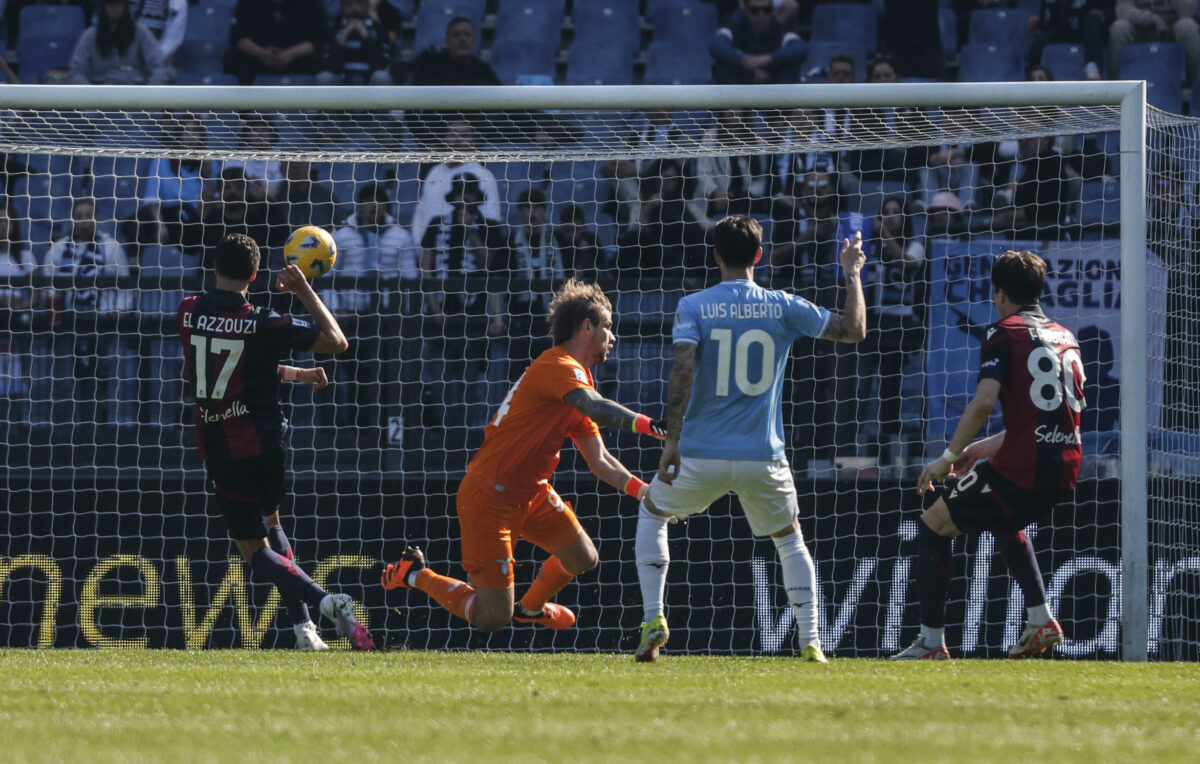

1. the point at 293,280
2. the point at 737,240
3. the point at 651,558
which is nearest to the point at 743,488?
the point at 651,558

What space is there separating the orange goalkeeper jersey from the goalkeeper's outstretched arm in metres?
0.21

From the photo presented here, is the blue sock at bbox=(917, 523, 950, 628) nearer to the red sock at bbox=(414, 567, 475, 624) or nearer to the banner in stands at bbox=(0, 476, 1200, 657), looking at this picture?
the banner in stands at bbox=(0, 476, 1200, 657)

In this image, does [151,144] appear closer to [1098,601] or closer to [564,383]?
[564,383]

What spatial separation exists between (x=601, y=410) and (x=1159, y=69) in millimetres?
8118

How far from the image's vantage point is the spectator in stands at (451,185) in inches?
341

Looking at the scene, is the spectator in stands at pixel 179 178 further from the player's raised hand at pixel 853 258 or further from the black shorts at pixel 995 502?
the black shorts at pixel 995 502

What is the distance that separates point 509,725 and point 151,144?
650 cm

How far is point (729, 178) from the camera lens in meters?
9.05

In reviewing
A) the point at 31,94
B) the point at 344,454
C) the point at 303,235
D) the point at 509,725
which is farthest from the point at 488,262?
the point at 509,725

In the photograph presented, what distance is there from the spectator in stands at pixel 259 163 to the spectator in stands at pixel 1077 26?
6.39 meters

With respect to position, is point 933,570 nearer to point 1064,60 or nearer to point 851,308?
point 851,308

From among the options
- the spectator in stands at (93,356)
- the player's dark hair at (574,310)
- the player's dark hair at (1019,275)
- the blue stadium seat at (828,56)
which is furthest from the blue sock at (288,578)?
the blue stadium seat at (828,56)

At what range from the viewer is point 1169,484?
291 inches

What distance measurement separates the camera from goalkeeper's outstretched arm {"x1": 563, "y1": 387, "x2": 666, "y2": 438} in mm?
5754
